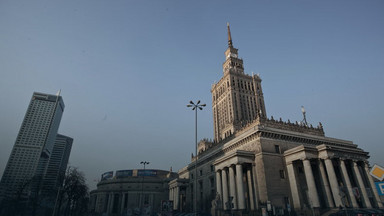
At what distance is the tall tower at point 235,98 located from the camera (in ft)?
268

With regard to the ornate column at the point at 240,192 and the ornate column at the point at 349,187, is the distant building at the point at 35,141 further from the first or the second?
the ornate column at the point at 349,187

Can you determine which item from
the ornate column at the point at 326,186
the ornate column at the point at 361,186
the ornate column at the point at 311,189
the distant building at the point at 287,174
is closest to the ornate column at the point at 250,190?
the distant building at the point at 287,174

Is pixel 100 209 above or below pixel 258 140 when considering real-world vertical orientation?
below

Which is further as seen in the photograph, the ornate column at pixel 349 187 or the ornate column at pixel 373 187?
the ornate column at pixel 373 187

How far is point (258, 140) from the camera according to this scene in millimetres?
42594

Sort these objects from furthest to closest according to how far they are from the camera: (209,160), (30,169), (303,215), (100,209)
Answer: (30,169) → (100,209) → (209,160) → (303,215)

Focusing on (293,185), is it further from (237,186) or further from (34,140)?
(34,140)

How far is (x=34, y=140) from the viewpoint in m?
167

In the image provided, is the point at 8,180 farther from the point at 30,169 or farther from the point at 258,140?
the point at 258,140

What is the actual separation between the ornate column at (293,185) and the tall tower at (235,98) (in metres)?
34.8

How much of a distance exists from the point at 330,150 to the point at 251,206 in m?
17.7

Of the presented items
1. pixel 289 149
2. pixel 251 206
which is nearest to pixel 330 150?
pixel 289 149

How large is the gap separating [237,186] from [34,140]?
601ft

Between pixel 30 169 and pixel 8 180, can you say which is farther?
pixel 30 169
